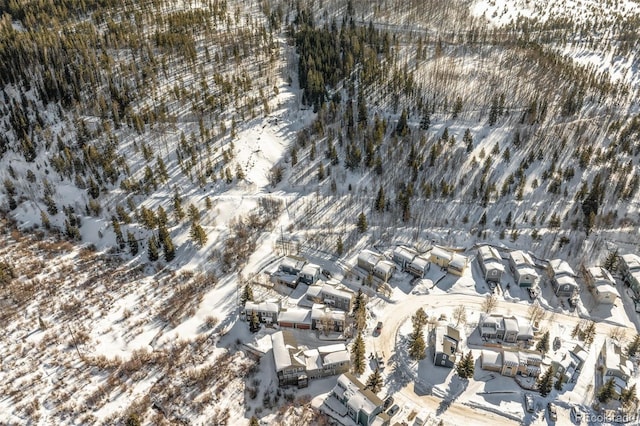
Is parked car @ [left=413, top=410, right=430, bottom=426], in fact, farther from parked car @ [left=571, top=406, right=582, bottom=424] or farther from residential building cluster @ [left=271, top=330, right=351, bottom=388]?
parked car @ [left=571, top=406, right=582, bottom=424]

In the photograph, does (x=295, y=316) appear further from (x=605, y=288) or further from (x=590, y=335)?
(x=605, y=288)

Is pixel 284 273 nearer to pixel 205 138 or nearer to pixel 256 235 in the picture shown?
pixel 256 235

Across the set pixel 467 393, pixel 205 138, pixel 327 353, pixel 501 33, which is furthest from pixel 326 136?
pixel 501 33

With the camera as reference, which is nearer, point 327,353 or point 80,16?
point 327,353

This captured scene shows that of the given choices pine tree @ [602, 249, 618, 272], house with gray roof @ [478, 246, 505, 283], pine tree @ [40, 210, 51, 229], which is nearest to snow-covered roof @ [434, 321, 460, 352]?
house with gray roof @ [478, 246, 505, 283]

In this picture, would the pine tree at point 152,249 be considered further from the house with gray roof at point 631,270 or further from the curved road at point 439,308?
the house with gray roof at point 631,270

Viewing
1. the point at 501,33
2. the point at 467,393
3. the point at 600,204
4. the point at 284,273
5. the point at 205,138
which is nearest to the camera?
the point at 467,393

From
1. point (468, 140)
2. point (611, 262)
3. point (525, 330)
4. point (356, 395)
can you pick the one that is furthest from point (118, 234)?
point (611, 262)
